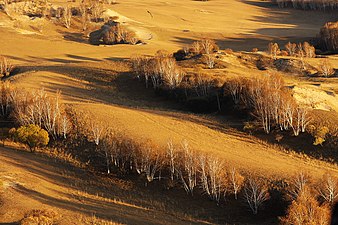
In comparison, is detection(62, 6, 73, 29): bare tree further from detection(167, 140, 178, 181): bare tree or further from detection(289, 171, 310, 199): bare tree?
detection(289, 171, 310, 199): bare tree

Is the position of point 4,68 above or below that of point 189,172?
above

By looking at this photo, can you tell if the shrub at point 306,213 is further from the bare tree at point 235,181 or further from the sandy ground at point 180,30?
the sandy ground at point 180,30

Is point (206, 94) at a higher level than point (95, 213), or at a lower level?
higher

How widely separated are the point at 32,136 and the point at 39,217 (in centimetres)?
2113

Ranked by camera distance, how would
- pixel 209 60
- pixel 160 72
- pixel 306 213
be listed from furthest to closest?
pixel 209 60, pixel 160 72, pixel 306 213

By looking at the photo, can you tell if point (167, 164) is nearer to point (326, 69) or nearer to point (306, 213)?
point (306, 213)

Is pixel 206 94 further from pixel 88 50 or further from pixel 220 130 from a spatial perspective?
pixel 88 50

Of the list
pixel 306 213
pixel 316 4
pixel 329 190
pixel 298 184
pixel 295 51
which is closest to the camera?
pixel 306 213

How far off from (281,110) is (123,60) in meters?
46.1

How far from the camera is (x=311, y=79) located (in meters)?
78.9

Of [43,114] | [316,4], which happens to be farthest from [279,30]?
[43,114]

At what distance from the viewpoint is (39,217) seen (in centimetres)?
3188

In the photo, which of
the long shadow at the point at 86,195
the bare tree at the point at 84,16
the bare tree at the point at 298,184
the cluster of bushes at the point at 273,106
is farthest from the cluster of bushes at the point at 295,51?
the bare tree at the point at 84,16

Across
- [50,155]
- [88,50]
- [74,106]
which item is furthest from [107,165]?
[88,50]
